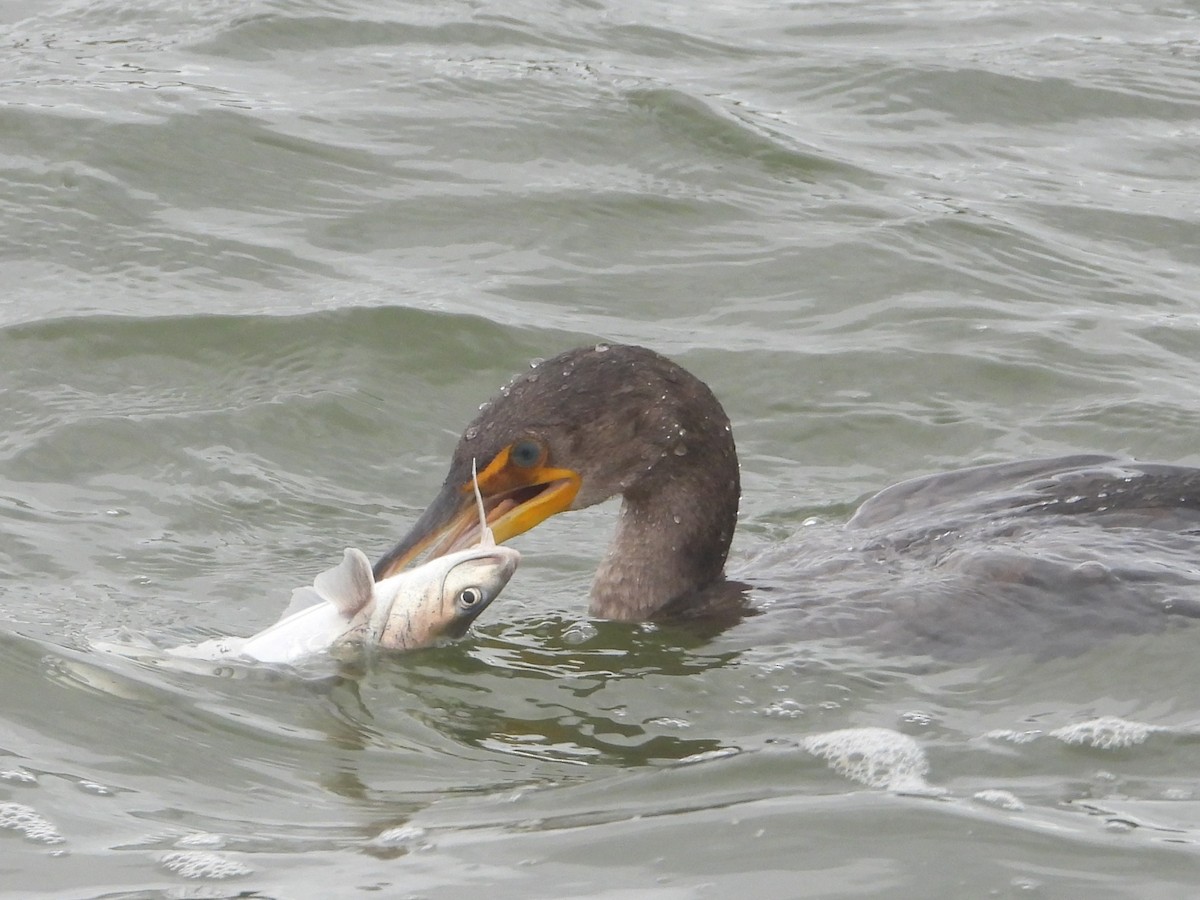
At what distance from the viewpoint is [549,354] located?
7621 millimetres

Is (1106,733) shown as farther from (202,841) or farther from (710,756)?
(202,841)

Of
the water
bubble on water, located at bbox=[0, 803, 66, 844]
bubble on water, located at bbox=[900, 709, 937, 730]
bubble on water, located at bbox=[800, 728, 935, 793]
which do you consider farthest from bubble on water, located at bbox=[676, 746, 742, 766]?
bubble on water, located at bbox=[0, 803, 66, 844]

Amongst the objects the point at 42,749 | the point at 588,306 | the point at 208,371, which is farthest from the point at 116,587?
the point at 588,306

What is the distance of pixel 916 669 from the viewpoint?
16.9 ft

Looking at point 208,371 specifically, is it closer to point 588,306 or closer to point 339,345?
point 339,345

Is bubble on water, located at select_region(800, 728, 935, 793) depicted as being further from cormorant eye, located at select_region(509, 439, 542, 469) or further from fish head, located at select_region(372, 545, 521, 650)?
cormorant eye, located at select_region(509, 439, 542, 469)

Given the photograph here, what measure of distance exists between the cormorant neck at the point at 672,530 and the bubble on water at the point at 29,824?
6.52 feet

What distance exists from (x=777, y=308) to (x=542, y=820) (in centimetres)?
421

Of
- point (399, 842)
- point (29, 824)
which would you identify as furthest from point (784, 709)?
point (29, 824)

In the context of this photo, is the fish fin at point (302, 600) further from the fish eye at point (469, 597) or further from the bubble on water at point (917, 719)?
the bubble on water at point (917, 719)

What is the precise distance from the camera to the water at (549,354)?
4207 mm

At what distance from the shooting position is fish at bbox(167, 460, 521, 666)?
16.0ft

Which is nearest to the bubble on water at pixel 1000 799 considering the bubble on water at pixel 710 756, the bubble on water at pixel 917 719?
the bubble on water at pixel 917 719

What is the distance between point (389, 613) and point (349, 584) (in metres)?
0.15
